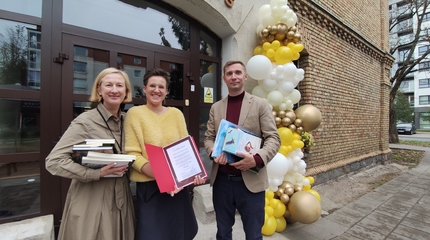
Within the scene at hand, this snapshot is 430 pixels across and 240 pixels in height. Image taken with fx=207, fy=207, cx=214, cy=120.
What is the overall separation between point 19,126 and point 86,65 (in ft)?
3.05

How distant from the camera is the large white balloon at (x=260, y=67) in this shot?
2.90 metres

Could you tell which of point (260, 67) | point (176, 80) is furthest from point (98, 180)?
point (260, 67)

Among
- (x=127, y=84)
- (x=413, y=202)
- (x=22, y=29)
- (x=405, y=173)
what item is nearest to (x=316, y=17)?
(x=413, y=202)

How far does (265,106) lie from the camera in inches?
71.8

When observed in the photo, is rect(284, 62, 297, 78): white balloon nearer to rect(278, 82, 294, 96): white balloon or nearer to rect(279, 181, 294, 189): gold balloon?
rect(278, 82, 294, 96): white balloon

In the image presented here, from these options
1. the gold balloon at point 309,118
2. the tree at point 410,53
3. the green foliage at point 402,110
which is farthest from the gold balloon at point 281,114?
the green foliage at point 402,110

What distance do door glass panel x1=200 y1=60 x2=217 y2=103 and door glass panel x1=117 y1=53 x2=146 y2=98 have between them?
0.96 m

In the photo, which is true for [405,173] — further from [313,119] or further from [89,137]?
[89,137]

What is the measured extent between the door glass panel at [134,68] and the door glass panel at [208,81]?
960 millimetres

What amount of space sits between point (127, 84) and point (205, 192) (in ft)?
6.69

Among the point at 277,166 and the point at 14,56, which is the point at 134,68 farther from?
the point at 277,166

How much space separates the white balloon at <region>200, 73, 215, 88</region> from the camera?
339 cm

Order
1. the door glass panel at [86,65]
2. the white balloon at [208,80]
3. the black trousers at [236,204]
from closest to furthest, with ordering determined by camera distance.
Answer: the black trousers at [236,204]
the door glass panel at [86,65]
the white balloon at [208,80]

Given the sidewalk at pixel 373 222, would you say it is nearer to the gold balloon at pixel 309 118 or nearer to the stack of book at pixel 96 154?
the gold balloon at pixel 309 118
